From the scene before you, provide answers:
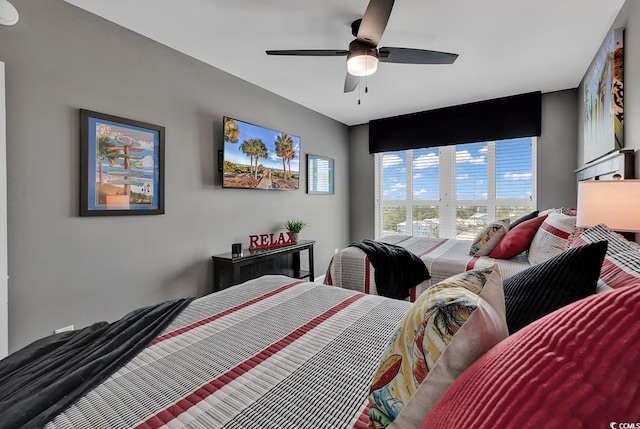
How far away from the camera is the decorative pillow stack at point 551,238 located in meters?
2.02

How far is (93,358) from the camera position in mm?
999

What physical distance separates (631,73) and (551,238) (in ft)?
3.87

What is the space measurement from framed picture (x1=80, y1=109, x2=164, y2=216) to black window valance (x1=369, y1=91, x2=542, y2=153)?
3438 millimetres

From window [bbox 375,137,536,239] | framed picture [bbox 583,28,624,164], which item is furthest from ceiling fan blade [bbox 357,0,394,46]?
window [bbox 375,137,536,239]

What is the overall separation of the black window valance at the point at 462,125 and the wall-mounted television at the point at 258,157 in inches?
68.0

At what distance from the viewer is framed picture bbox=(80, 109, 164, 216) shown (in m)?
2.12

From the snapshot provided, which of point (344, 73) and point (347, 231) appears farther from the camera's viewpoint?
point (347, 231)

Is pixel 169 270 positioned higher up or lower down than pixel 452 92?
lower down

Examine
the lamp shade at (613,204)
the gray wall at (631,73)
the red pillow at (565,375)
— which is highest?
the gray wall at (631,73)

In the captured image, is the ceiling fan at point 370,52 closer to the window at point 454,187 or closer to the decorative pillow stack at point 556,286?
the decorative pillow stack at point 556,286

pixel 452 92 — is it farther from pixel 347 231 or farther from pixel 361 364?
pixel 361 364

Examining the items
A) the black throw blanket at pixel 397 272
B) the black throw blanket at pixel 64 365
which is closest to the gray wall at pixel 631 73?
the black throw blanket at pixel 397 272

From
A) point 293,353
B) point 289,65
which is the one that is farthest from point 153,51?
point 293,353

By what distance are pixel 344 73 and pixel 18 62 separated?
2539mm
